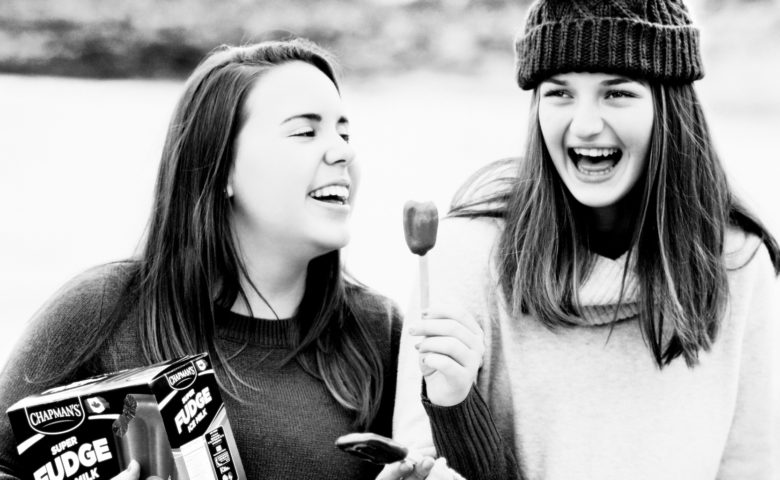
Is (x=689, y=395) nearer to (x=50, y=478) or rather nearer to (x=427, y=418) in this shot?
(x=427, y=418)

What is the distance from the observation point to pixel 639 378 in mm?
1605

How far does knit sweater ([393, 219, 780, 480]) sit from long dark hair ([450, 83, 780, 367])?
4 cm

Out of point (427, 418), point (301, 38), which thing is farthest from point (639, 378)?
point (301, 38)

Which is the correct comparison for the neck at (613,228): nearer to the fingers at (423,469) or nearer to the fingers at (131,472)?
the fingers at (423,469)

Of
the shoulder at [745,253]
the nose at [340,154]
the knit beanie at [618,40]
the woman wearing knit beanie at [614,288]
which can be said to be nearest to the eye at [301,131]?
the nose at [340,154]

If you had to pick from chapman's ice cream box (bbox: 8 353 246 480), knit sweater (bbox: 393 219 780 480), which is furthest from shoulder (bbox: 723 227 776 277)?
chapman's ice cream box (bbox: 8 353 246 480)

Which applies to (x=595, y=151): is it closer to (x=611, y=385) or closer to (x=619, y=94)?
(x=619, y=94)

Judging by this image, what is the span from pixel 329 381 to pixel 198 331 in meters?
0.28

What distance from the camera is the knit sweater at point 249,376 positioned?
153cm

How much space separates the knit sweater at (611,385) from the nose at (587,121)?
0.30 meters

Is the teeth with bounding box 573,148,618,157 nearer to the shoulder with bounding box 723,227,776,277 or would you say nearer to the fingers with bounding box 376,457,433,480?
→ the shoulder with bounding box 723,227,776,277

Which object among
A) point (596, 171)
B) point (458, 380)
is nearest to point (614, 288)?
point (596, 171)

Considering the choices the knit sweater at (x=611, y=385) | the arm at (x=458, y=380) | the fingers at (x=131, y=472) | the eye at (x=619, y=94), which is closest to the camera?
the fingers at (x=131, y=472)

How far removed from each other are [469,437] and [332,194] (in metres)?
0.55
